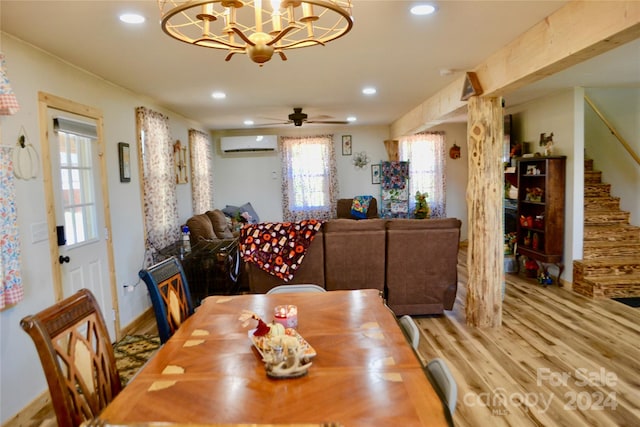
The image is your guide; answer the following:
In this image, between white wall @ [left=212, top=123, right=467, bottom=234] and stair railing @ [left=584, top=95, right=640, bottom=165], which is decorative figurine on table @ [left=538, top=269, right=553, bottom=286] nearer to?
stair railing @ [left=584, top=95, right=640, bottom=165]

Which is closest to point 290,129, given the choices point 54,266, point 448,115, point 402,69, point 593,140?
point 448,115

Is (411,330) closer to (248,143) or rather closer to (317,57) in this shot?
(317,57)

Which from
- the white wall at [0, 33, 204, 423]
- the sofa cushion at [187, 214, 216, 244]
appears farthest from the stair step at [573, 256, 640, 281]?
the white wall at [0, 33, 204, 423]

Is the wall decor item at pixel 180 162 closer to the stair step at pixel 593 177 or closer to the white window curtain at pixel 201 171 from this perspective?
the white window curtain at pixel 201 171

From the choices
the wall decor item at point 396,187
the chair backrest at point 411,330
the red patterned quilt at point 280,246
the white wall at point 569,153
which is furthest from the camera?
the wall decor item at point 396,187

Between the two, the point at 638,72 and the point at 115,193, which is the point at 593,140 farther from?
the point at 115,193

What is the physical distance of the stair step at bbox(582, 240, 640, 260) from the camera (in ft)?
16.5

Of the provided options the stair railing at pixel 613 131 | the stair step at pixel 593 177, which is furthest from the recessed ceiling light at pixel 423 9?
the stair step at pixel 593 177

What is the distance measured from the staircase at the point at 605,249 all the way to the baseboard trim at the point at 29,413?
5403mm

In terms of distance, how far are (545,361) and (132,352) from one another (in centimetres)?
345

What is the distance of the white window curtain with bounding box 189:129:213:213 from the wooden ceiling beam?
14.8 ft

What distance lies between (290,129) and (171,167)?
10.7 feet

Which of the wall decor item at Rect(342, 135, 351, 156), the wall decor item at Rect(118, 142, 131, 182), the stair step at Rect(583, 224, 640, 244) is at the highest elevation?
the wall decor item at Rect(342, 135, 351, 156)

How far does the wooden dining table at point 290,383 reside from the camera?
1214mm
